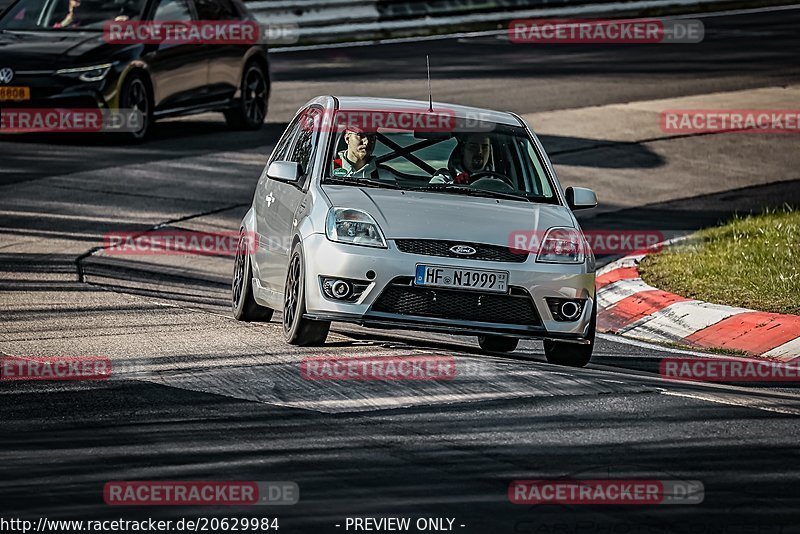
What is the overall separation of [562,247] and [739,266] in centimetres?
376

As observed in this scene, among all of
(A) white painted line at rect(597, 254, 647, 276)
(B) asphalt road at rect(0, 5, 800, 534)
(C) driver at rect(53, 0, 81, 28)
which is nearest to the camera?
(B) asphalt road at rect(0, 5, 800, 534)

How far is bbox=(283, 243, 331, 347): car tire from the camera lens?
380 inches

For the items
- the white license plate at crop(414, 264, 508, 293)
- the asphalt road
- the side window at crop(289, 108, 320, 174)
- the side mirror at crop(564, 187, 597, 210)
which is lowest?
the asphalt road

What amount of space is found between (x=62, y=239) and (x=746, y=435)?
304 inches

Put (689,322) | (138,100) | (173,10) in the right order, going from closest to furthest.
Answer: (689,322), (138,100), (173,10)

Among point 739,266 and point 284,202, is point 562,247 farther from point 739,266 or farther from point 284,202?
point 739,266

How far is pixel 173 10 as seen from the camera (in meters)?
20.1

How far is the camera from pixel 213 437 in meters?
7.52

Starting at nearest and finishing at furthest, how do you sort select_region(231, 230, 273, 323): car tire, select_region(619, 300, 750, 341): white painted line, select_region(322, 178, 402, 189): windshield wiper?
select_region(322, 178, 402, 189): windshield wiper
select_region(231, 230, 273, 323): car tire
select_region(619, 300, 750, 341): white painted line

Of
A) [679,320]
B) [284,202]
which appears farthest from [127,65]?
[679,320]

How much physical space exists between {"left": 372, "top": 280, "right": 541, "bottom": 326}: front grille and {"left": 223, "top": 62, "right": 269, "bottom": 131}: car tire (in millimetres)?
11818

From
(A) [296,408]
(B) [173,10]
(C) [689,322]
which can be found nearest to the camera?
(A) [296,408]

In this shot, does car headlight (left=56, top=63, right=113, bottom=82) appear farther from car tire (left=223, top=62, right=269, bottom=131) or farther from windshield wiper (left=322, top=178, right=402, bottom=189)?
windshield wiper (left=322, top=178, right=402, bottom=189)

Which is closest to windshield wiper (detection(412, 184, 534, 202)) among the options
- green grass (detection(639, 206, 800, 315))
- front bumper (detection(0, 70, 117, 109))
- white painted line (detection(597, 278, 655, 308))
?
green grass (detection(639, 206, 800, 315))
